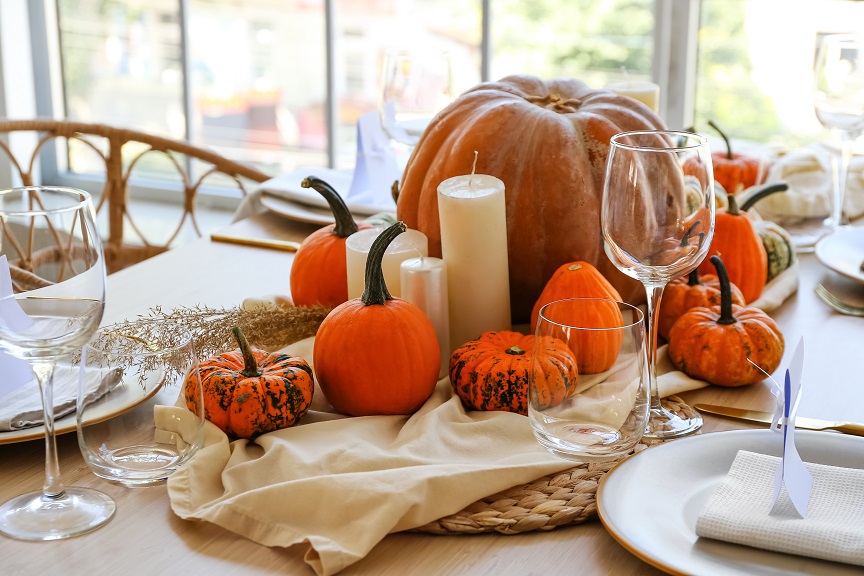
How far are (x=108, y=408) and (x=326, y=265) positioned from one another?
39 centimetres

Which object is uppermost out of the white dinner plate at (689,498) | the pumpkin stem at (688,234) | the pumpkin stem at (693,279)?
the pumpkin stem at (688,234)

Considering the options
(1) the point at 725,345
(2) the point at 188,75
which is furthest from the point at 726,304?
(2) the point at 188,75

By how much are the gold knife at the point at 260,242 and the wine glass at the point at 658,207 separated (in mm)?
706

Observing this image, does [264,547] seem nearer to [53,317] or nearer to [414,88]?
[53,317]

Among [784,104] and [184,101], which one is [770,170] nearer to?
[784,104]

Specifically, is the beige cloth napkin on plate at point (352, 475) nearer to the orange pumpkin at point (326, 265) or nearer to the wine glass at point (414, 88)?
the orange pumpkin at point (326, 265)

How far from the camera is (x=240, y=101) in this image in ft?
11.3

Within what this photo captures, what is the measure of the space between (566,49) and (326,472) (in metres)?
2.35

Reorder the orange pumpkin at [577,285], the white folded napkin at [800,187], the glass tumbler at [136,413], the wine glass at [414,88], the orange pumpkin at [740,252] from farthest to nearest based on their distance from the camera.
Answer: the white folded napkin at [800,187] → the wine glass at [414,88] → the orange pumpkin at [740,252] → the orange pumpkin at [577,285] → the glass tumbler at [136,413]

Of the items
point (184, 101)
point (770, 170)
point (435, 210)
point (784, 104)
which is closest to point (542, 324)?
point (435, 210)

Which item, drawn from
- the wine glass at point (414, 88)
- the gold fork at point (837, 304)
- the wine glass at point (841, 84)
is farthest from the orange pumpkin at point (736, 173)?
the wine glass at point (414, 88)

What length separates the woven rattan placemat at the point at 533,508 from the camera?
745 mm

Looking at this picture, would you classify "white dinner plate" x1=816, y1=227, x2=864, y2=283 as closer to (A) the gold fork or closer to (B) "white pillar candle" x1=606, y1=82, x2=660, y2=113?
(A) the gold fork

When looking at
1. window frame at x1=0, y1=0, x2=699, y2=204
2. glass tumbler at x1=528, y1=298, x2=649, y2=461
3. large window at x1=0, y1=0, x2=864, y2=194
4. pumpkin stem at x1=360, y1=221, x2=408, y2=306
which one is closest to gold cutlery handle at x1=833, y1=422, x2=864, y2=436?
glass tumbler at x1=528, y1=298, x2=649, y2=461
